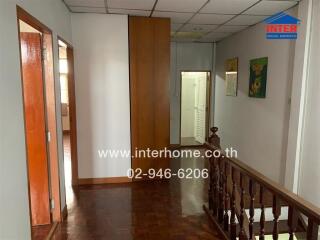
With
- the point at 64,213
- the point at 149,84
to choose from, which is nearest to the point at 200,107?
the point at 149,84

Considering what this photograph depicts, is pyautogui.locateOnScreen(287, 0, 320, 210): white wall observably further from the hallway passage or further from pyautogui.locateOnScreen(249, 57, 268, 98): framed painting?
the hallway passage

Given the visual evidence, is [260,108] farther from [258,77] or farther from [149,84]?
[149,84]

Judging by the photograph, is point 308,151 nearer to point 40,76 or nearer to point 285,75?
point 285,75

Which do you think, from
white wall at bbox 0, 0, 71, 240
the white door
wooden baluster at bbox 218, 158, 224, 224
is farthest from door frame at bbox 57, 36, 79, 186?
the white door

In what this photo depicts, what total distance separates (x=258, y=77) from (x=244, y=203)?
7.38ft

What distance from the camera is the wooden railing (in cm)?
147

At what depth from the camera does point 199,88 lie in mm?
7133

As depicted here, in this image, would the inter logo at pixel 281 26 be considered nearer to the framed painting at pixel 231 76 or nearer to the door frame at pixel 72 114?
the framed painting at pixel 231 76

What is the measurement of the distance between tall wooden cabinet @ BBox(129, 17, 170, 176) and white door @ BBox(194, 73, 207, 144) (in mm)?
2819

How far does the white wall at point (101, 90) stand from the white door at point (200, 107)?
127 inches

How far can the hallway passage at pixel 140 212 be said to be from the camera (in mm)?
2701

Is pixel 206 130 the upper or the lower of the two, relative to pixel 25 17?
lower

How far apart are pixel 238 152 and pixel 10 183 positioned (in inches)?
171

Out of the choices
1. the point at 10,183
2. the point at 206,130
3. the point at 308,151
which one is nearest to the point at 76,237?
the point at 10,183
